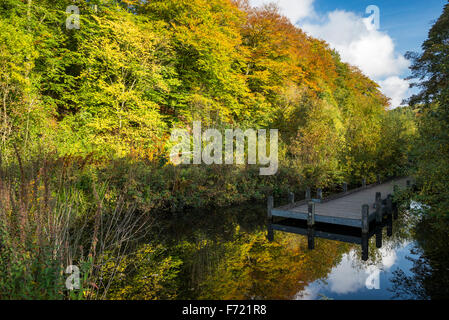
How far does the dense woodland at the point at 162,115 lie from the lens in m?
7.09

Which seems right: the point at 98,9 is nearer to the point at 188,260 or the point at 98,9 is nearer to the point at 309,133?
the point at 309,133

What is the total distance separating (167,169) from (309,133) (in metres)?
8.77

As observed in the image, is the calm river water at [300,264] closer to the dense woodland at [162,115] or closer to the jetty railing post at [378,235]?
the jetty railing post at [378,235]

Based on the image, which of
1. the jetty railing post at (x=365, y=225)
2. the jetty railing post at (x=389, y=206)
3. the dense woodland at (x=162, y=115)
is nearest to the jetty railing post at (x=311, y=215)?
the jetty railing post at (x=365, y=225)

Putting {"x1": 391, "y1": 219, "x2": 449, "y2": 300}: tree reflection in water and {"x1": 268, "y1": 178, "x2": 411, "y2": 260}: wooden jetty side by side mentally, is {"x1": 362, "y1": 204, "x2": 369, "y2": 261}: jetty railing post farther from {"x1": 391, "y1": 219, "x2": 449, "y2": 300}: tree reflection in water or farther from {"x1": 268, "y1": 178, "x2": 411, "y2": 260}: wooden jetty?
{"x1": 391, "y1": 219, "x2": 449, "y2": 300}: tree reflection in water

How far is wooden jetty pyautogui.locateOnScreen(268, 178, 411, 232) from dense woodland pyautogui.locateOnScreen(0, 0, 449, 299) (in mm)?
1688

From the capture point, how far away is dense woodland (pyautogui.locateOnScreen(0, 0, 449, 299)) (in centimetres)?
709

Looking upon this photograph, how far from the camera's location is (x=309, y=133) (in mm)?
15625

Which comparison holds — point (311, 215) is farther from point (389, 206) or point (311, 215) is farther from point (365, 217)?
point (389, 206)

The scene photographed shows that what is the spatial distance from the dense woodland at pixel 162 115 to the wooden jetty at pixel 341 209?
169 cm

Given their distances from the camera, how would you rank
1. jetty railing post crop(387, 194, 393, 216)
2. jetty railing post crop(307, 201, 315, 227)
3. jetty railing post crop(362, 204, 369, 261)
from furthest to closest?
jetty railing post crop(387, 194, 393, 216) → jetty railing post crop(307, 201, 315, 227) → jetty railing post crop(362, 204, 369, 261)

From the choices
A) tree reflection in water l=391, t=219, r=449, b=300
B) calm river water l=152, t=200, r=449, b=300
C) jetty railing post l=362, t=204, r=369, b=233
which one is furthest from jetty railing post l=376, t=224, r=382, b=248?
tree reflection in water l=391, t=219, r=449, b=300

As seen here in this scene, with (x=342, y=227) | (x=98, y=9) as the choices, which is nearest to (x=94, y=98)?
(x=98, y=9)

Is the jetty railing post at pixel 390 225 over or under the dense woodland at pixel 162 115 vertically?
→ under
